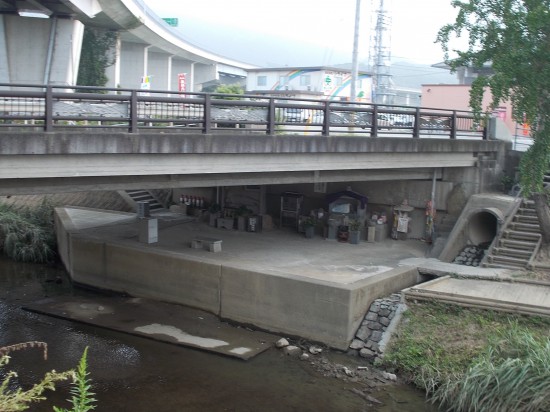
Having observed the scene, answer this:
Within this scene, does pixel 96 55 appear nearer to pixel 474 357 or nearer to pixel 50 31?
pixel 50 31

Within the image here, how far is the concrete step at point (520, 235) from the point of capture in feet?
54.0

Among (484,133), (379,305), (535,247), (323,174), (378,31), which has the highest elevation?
(378,31)

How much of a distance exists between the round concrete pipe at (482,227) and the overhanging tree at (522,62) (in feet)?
7.54

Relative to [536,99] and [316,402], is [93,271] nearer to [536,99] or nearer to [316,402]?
[316,402]

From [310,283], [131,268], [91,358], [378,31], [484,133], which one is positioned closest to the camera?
[91,358]

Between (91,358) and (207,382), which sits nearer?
(207,382)

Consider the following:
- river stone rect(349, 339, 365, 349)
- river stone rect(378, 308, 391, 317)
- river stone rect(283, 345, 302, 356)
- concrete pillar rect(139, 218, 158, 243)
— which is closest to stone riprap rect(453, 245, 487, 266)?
river stone rect(378, 308, 391, 317)

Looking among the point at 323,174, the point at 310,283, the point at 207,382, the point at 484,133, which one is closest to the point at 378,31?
the point at 484,133

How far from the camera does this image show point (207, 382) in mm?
12148

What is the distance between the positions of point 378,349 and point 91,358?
6.43m

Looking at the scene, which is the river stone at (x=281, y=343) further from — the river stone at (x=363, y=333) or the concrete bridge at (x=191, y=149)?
the concrete bridge at (x=191, y=149)

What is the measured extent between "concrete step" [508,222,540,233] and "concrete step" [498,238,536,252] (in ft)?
1.80

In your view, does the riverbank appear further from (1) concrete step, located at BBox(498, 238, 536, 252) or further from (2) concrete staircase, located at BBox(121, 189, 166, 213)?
(2) concrete staircase, located at BBox(121, 189, 166, 213)

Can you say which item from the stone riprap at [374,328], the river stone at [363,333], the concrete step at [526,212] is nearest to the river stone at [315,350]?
the stone riprap at [374,328]
